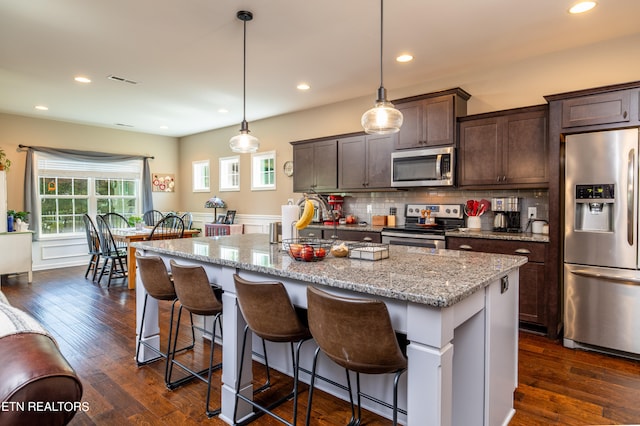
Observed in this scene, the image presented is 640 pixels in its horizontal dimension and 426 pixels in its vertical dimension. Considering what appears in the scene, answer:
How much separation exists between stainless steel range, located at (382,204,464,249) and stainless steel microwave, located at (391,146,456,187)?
474 millimetres

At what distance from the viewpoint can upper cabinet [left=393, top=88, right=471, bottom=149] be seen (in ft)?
13.0

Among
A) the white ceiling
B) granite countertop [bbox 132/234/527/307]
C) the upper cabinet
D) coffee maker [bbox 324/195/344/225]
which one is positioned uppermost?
the white ceiling

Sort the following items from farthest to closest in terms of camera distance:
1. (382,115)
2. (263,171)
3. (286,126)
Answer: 1. (263,171)
2. (286,126)
3. (382,115)

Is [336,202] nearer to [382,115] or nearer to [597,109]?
[382,115]

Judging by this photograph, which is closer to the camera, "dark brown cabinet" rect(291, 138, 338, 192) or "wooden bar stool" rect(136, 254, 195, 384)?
"wooden bar stool" rect(136, 254, 195, 384)

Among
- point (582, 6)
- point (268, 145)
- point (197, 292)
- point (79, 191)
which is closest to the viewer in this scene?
point (197, 292)

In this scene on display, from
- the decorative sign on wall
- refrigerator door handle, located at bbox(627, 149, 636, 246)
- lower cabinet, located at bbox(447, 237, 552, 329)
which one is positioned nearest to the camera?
refrigerator door handle, located at bbox(627, 149, 636, 246)

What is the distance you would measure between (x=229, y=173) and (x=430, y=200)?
4.31 m

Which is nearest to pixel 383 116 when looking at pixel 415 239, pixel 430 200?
pixel 415 239

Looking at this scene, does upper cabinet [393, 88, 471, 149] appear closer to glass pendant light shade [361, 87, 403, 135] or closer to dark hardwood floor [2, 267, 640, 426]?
glass pendant light shade [361, 87, 403, 135]

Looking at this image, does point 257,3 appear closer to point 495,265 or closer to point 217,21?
point 217,21

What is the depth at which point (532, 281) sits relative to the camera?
3.33 metres

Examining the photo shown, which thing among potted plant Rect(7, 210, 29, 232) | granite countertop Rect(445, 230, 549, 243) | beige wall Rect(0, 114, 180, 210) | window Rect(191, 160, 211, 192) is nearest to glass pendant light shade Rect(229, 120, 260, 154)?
granite countertop Rect(445, 230, 549, 243)

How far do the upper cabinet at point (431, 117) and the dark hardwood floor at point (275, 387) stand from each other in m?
2.17
